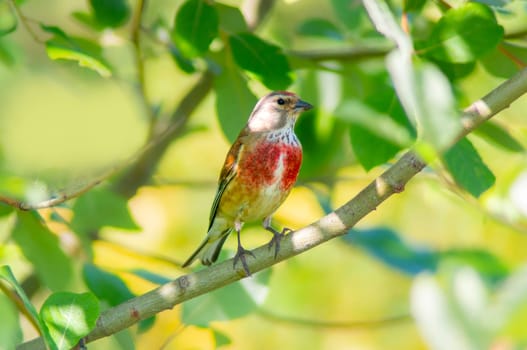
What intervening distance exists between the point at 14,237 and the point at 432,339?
8.54 feet

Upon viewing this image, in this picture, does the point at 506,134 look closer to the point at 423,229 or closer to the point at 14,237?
the point at 14,237

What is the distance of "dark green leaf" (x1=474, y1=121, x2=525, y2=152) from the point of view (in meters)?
3.55

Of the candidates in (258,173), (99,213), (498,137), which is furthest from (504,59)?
(99,213)

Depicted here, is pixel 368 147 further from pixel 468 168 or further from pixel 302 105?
pixel 302 105

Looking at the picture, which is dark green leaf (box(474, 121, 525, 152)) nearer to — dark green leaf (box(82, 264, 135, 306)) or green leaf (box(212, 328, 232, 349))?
green leaf (box(212, 328, 232, 349))

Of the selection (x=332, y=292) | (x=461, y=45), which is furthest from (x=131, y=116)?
(x=461, y=45)

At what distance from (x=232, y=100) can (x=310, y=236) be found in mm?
1044

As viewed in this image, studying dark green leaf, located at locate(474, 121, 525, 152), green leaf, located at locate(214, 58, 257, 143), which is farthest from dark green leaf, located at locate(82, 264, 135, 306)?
dark green leaf, located at locate(474, 121, 525, 152)

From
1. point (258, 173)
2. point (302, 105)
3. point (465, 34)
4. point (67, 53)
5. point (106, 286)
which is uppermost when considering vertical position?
point (465, 34)

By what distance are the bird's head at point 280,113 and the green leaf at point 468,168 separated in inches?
69.2

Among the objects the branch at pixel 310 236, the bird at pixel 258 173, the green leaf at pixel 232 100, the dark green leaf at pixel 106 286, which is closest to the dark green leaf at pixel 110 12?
the green leaf at pixel 232 100

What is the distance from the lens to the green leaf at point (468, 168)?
2.92 meters

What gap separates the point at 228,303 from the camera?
3.56m

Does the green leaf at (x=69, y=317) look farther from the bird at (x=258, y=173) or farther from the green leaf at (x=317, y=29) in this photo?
the green leaf at (x=317, y=29)
